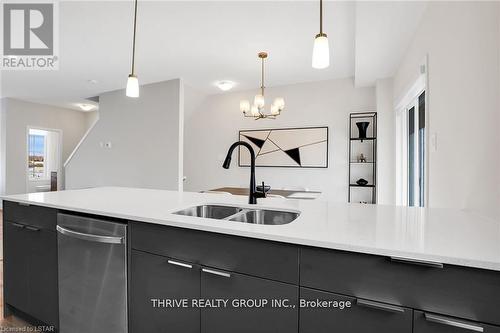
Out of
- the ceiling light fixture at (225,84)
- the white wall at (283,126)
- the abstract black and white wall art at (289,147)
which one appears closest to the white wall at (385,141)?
the white wall at (283,126)

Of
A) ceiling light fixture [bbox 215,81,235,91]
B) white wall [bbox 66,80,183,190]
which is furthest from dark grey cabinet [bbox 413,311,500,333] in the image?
ceiling light fixture [bbox 215,81,235,91]

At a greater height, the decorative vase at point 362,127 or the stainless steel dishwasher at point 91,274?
the decorative vase at point 362,127

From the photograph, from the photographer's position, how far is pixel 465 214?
1.39m

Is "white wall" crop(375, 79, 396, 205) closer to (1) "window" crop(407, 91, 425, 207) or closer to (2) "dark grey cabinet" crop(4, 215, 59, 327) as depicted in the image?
(1) "window" crop(407, 91, 425, 207)

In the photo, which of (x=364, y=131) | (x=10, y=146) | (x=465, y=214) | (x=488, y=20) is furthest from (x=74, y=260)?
(x=10, y=146)

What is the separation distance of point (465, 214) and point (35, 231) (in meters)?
2.46

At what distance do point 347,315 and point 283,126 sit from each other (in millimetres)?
4381

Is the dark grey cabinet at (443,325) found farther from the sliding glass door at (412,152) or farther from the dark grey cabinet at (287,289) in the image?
the sliding glass door at (412,152)

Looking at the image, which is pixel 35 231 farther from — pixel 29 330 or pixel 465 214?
pixel 465 214

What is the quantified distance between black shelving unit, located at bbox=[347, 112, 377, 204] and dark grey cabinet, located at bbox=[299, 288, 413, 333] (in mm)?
3917

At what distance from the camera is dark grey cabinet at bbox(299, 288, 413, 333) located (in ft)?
2.73

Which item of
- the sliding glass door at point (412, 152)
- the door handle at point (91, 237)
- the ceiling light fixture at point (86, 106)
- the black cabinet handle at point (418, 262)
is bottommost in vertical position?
the door handle at point (91, 237)

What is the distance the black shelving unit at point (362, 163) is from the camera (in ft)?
14.9
